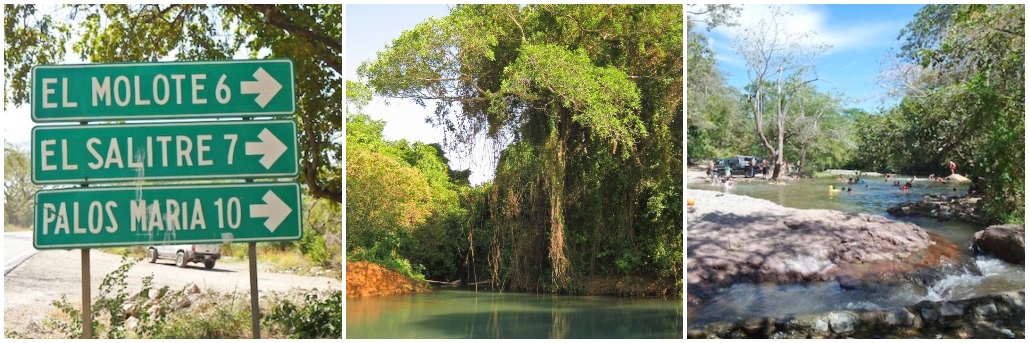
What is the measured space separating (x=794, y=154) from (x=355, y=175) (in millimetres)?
3815

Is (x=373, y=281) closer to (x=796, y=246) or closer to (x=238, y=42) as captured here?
(x=238, y=42)

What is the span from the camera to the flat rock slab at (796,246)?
4543 millimetres

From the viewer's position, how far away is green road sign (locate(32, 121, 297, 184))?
12.1 feet

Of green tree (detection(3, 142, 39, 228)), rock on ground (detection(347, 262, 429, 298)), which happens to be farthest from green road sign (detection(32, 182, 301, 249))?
rock on ground (detection(347, 262, 429, 298))

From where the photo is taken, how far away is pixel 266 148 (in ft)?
12.1

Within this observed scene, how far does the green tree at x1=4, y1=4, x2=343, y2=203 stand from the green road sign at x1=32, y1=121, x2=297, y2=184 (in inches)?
55.7

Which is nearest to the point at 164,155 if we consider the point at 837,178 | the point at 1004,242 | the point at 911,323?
the point at 837,178

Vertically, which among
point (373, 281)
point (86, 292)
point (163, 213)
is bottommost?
point (373, 281)

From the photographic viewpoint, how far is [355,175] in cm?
694

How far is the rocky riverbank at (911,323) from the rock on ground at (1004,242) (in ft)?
0.72

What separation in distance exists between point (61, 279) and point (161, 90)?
1.83 m

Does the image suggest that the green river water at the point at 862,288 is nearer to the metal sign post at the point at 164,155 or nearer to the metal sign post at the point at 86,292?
the metal sign post at the point at 164,155

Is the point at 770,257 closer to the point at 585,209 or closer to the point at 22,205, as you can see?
the point at 585,209

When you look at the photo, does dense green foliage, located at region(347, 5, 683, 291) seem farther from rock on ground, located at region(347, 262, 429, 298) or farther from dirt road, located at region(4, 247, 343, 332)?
dirt road, located at region(4, 247, 343, 332)
